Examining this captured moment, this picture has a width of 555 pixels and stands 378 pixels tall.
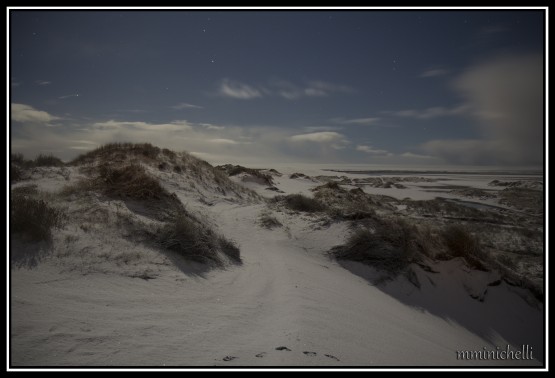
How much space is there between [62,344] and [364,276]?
651 cm

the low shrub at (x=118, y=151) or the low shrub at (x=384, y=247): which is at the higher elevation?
the low shrub at (x=118, y=151)

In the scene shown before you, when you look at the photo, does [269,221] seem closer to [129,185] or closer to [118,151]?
[129,185]

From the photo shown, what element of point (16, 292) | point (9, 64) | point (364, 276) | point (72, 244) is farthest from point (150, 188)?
point (364, 276)

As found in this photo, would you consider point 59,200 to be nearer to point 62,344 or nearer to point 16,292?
point 16,292

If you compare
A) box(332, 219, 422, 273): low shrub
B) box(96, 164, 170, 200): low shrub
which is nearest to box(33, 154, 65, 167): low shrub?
box(96, 164, 170, 200): low shrub

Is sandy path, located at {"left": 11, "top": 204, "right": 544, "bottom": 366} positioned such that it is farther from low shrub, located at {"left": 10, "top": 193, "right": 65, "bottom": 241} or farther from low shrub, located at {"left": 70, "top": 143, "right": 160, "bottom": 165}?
low shrub, located at {"left": 70, "top": 143, "right": 160, "bottom": 165}

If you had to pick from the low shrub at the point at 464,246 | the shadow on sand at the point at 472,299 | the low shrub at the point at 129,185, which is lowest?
the shadow on sand at the point at 472,299

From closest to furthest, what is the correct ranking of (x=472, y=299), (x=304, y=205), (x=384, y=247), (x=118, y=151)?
(x=472, y=299) < (x=384, y=247) < (x=304, y=205) < (x=118, y=151)

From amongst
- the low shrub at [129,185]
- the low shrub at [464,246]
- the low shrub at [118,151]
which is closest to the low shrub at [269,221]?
the low shrub at [129,185]

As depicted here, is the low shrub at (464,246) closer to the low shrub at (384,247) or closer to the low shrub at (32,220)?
the low shrub at (384,247)

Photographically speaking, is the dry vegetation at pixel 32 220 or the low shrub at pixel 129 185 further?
the low shrub at pixel 129 185

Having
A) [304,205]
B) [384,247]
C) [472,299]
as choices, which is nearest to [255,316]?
[384,247]

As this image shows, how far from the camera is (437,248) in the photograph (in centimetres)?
913

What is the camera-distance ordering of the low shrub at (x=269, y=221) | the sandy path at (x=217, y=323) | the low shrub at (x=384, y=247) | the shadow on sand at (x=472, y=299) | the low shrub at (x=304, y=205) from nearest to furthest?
the sandy path at (x=217, y=323)
the shadow on sand at (x=472, y=299)
the low shrub at (x=384, y=247)
the low shrub at (x=269, y=221)
the low shrub at (x=304, y=205)
